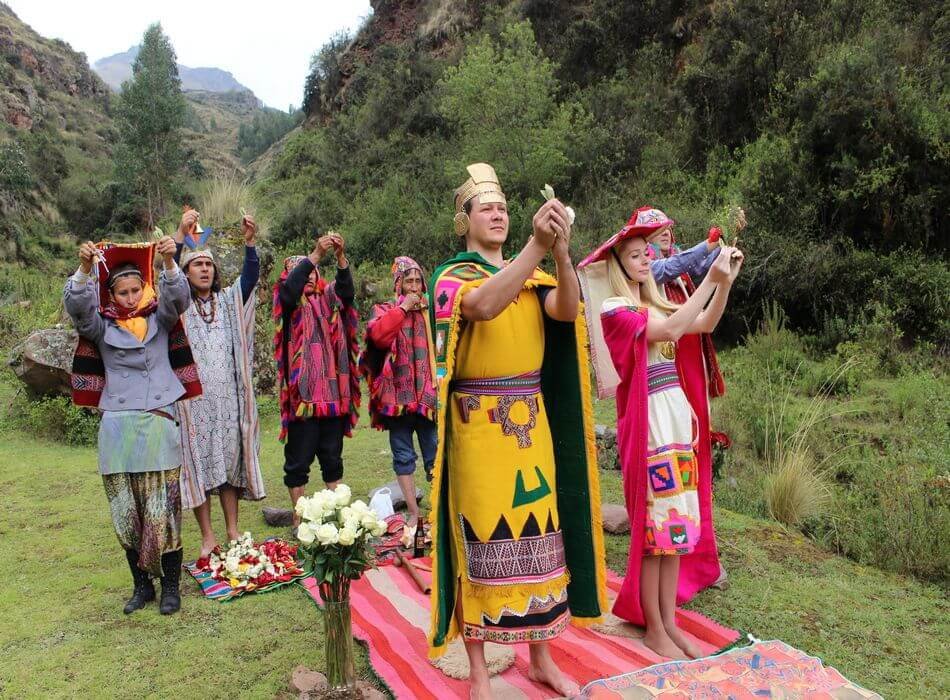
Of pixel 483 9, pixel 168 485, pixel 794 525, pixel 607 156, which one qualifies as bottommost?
pixel 794 525

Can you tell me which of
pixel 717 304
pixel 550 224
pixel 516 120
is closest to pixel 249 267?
pixel 550 224

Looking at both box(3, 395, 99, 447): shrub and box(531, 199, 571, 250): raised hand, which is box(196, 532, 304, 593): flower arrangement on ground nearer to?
box(531, 199, 571, 250): raised hand

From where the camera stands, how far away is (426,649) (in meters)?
3.36

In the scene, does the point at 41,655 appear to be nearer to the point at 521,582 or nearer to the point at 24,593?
the point at 24,593

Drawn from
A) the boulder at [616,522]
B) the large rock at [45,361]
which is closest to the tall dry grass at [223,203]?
the large rock at [45,361]

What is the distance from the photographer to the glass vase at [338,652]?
2.80m

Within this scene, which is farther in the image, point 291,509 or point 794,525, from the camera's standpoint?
point 291,509

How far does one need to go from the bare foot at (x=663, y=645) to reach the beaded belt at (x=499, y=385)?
1.46 metres

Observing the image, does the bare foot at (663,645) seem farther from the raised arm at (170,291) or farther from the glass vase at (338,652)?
the raised arm at (170,291)

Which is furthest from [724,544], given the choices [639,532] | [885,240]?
[885,240]

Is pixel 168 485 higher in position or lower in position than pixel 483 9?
lower

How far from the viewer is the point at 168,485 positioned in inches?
150

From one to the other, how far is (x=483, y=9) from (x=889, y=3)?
1692 cm

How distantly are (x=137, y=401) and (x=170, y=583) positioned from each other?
1086 millimetres
